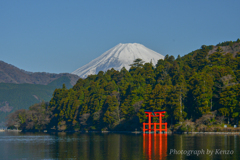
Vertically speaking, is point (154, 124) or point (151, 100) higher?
point (151, 100)

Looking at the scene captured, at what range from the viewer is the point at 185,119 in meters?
75.2

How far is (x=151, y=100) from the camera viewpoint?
7844 cm

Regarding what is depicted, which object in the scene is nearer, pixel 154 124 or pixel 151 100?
pixel 154 124

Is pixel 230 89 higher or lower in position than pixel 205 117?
higher

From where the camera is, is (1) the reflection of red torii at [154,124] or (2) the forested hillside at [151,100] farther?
(1) the reflection of red torii at [154,124]

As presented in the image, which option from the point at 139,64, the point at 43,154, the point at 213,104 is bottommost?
the point at 43,154

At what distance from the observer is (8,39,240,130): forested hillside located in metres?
71.9

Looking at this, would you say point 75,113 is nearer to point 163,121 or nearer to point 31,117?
point 31,117

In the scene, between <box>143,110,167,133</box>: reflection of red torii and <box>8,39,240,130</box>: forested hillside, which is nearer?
<box>8,39,240,130</box>: forested hillside

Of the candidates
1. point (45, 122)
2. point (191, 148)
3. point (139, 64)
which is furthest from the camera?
point (139, 64)

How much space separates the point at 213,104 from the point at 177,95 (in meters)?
7.28

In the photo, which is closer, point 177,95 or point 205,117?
point 205,117

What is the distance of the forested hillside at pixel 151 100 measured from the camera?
236 ft

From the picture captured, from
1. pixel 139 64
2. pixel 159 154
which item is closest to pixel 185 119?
pixel 159 154
